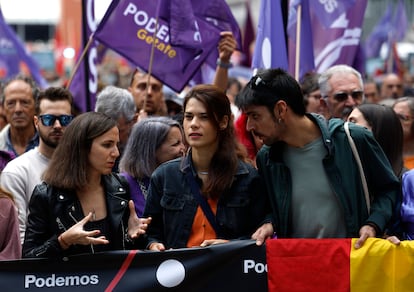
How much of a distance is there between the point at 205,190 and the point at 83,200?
0.72 meters

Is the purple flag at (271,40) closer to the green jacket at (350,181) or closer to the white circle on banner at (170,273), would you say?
the green jacket at (350,181)

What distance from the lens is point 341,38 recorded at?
10125 mm

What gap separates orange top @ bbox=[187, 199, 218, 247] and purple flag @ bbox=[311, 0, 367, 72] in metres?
4.38

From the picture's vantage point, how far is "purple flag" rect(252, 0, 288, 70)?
8.48 m

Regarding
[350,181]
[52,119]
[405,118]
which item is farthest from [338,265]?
[405,118]

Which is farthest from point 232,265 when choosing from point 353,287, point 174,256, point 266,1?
point 266,1

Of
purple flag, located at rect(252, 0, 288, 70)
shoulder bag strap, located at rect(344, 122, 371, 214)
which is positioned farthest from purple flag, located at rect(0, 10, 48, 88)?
shoulder bag strap, located at rect(344, 122, 371, 214)

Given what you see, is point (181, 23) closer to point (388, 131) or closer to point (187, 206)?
point (388, 131)

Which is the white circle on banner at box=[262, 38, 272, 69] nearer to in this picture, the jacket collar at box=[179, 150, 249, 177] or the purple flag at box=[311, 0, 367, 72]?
the purple flag at box=[311, 0, 367, 72]

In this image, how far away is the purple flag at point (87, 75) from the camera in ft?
31.8

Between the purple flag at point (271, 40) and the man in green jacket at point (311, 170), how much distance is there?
2487mm

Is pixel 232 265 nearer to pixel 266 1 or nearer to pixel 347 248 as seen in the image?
pixel 347 248

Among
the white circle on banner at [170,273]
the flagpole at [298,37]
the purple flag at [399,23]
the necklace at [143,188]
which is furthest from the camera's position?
the purple flag at [399,23]

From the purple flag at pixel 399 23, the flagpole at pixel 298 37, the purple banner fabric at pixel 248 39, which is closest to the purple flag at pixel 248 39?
the purple banner fabric at pixel 248 39
